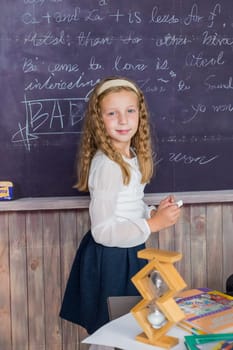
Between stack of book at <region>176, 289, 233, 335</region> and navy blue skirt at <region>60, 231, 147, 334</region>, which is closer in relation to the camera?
stack of book at <region>176, 289, 233, 335</region>

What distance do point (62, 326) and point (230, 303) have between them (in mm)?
1261

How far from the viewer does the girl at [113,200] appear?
184 cm

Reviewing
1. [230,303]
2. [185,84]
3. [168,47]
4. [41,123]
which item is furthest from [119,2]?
[230,303]

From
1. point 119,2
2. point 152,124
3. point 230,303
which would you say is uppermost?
point 119,2

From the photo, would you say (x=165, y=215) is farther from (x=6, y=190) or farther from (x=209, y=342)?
(x=6, y=190)

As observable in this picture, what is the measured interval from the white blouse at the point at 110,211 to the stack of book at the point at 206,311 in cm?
38

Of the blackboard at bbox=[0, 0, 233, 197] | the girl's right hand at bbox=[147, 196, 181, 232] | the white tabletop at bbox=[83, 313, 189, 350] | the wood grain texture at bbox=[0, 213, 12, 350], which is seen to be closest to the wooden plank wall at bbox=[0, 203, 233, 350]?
the wood grain texture at bbox=[0, 213, 12, 350]

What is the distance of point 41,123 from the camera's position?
2.35 meters

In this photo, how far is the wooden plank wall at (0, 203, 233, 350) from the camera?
2389mm

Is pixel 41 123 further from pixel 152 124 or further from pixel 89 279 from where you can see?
pixel 89 279

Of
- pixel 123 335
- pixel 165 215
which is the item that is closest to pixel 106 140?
pixel 165 215

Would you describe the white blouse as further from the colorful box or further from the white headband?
the colorful box

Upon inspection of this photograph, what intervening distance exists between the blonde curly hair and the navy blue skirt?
26cm

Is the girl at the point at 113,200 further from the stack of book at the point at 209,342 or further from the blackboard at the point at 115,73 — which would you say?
the stack of book at the point at 209,342
